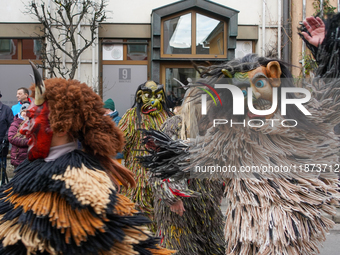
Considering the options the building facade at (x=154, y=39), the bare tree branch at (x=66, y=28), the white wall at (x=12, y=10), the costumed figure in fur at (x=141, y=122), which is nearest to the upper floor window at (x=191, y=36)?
the building facade at (x=154, y=39)

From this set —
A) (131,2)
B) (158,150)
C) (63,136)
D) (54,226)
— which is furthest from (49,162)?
(131,2)

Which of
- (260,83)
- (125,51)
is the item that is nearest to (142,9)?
(125,51)

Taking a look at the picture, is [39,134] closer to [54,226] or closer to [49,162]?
[49,162]

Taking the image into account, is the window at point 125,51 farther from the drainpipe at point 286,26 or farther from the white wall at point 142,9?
the drainpipe at point 286,26

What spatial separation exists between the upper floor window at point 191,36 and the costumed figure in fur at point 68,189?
261 inches

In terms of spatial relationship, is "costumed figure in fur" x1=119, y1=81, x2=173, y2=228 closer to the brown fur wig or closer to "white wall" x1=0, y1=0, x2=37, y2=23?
the brown fur wig

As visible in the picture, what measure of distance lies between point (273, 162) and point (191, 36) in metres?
6.62

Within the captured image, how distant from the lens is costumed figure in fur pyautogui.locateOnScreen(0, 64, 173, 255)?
1666 mm

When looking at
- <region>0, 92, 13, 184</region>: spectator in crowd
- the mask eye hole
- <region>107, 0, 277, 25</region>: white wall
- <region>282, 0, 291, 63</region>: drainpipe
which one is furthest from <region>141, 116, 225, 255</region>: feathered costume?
<region>282, 0, 291, 63</region>: drainpipe

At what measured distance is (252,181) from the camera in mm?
2184

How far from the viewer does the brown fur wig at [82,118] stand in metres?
1.85

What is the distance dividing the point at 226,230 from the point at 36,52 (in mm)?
7664

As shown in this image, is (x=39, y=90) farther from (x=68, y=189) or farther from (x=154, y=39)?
(x=154, y=39)

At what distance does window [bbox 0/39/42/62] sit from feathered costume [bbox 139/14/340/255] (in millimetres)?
7256
